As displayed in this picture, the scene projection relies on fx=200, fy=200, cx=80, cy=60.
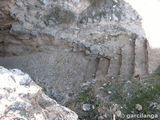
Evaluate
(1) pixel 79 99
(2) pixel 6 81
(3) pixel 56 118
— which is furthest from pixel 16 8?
(3) pixel 56 118

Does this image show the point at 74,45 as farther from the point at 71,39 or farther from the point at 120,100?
the point at 120,100

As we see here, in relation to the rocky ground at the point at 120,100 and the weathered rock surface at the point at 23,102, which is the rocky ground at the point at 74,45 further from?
the weathered rock surface at the point at 23,102

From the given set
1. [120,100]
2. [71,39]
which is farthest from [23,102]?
[71,39]

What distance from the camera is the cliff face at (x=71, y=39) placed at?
5.50m

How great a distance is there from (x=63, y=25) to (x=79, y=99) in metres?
2.31

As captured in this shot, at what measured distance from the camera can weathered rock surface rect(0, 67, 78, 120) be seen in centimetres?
224

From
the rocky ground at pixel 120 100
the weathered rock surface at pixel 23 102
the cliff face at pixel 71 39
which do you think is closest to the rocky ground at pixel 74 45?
the cliff face at pixel 71 39

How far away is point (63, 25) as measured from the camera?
5875mm

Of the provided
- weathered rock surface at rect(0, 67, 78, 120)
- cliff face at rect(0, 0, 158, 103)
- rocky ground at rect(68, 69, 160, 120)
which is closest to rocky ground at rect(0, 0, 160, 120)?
cliff face at rect(0, 0, 158, 103)

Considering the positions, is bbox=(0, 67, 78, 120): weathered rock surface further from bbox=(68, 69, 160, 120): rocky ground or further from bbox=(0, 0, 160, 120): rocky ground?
bbox=(0, 0, 160, 120): rocky ground

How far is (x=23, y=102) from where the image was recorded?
2.36 meters

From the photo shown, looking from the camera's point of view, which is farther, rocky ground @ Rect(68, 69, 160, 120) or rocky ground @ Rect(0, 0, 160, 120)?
rocky ground @ Rect(0, 0, 160, 120)

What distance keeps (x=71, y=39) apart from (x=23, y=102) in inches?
146

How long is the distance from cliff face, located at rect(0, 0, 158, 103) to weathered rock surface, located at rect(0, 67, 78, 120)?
2.53 meters
